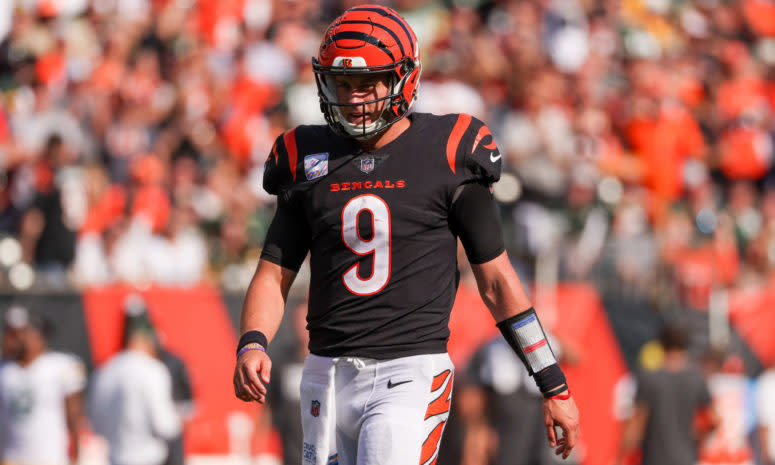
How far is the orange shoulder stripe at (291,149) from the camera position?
4723mm

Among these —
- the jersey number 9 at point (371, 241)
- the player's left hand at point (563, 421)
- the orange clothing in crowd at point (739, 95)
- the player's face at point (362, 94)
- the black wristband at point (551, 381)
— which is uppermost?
the orange clothing in crowd at point (739, 95)

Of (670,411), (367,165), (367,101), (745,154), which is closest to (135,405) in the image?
(670,411)

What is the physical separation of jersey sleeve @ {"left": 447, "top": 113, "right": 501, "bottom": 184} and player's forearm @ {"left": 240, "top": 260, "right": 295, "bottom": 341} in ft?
2.62

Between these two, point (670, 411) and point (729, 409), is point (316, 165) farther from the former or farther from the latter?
point (729, 409)

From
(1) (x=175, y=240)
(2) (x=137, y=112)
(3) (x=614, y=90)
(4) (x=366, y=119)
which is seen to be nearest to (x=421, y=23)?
(3) (x=614, y=90)

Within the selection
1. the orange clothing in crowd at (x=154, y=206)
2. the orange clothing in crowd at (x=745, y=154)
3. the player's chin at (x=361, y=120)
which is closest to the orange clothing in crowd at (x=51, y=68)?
the orange clothing in crowd at (x=154, y=206)

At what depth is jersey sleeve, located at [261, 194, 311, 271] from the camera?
15.7ft

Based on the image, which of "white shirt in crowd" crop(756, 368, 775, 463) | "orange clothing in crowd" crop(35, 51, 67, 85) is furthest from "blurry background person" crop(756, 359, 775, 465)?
"orange clothing in crowd" crop(35, 51, 67, 85)

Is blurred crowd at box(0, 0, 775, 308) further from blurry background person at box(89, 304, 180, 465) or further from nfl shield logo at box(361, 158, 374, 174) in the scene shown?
nfl shield logo at box(361, 158, 374, 174)

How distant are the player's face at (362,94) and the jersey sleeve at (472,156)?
0.98 ft

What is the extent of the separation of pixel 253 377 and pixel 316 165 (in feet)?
2.80

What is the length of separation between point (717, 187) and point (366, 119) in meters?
10.4

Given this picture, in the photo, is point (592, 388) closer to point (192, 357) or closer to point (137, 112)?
point (192, 357)

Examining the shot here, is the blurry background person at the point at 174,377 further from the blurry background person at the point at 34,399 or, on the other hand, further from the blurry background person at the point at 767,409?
the blurry background person at the point at 767,409
